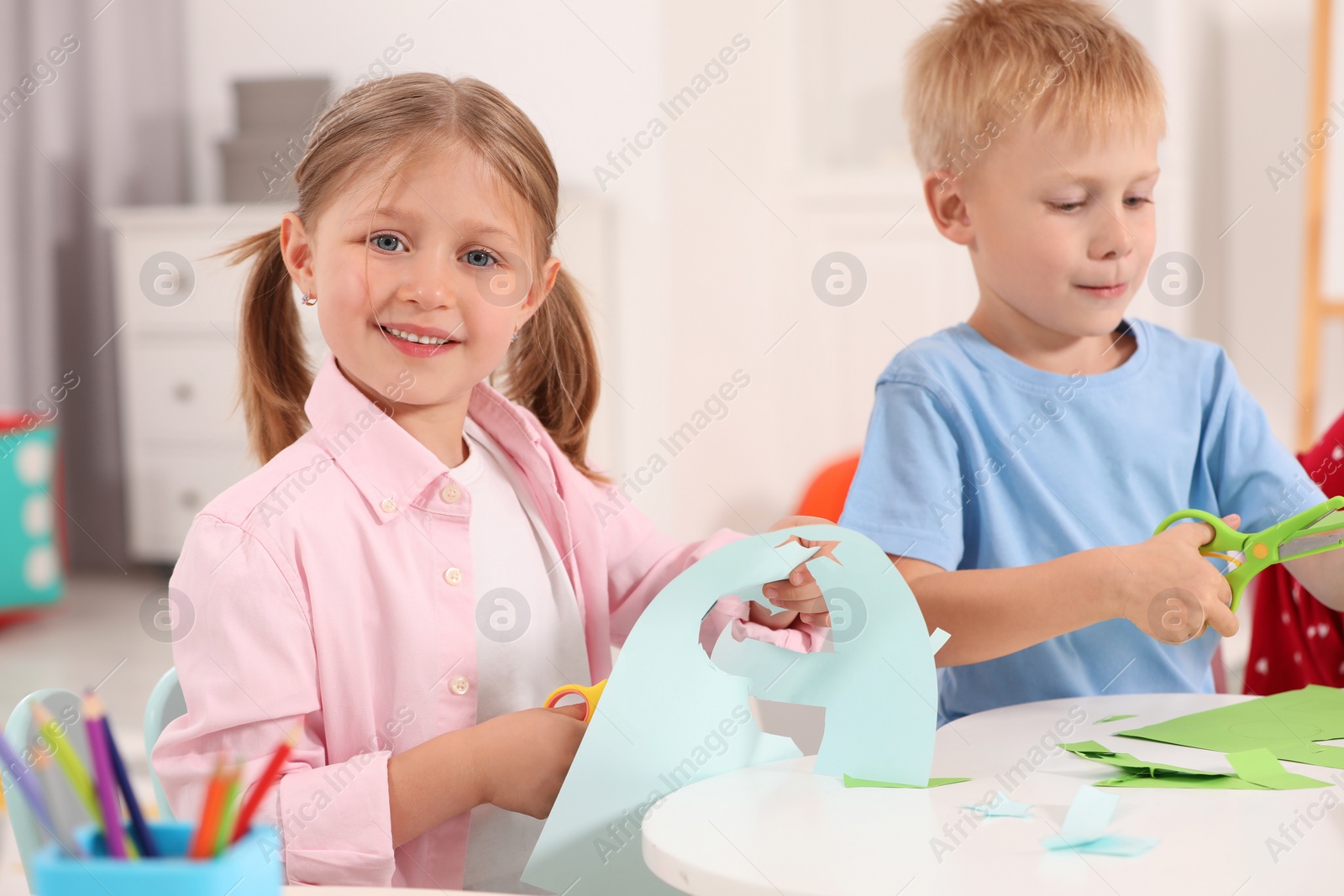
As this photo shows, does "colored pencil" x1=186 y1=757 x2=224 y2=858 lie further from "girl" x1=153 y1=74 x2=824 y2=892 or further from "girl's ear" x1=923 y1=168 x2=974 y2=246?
"girl's ear" x1=923 y1=168 x2=974 y2=246

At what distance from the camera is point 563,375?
1.03 metres

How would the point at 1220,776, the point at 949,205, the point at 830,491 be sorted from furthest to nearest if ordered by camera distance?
1. the point at 830,491
2. the point at 949,205
3. the point at 1220,776

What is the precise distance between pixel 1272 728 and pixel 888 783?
257 mm

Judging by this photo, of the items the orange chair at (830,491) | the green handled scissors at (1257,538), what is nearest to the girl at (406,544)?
the green handled scissors at (1257,538)

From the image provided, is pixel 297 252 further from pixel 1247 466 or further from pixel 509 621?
pixel 1247 466

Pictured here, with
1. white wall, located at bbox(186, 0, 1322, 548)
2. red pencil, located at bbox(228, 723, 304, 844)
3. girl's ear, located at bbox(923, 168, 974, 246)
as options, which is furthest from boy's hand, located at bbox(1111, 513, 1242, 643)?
white wall, located at bbox(186, 0, 1322, 548)

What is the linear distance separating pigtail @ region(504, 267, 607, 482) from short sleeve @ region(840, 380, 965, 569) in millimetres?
229

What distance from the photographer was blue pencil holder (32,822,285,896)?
0.38 meters

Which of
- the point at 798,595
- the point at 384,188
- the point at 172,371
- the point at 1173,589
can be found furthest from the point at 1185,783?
the point at 172,371

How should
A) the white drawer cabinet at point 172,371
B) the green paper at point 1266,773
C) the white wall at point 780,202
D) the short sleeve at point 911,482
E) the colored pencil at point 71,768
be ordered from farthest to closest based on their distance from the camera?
the white drawer cabinet at point 172,371
the white wall at point 780,202
the short sleeve at point 911,482
the green paper at point 1266,773
the colored pencil at point 71,768

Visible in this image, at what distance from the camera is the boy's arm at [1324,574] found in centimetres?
92

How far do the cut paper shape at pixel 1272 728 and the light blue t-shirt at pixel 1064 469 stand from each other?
0.50 ft

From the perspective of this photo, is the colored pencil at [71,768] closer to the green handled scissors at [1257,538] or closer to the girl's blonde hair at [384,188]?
the girl's blonde hair at [384,188]

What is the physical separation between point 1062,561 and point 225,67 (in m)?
3.68
